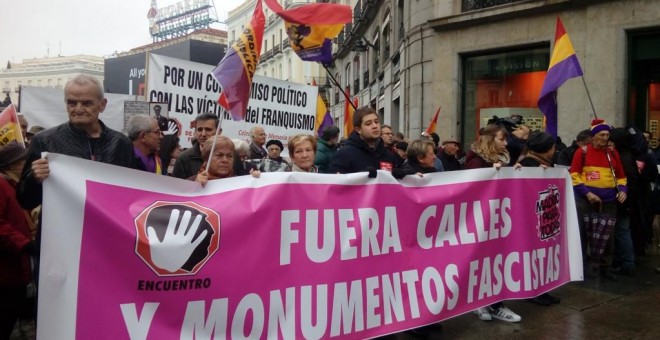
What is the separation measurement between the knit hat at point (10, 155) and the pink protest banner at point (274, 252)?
0.83 m

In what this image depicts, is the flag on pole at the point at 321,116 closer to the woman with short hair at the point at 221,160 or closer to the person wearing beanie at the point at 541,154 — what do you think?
the person wearing beanie at the point at 541,154

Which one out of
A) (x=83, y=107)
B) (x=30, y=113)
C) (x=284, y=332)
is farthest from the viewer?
(x=30, y=113)

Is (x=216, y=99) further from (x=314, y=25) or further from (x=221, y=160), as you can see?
(x=221, y=160)

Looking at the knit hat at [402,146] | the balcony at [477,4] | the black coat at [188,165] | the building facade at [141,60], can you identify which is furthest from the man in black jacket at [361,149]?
the building facade at [141,60]

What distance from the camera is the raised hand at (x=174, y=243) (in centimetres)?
292

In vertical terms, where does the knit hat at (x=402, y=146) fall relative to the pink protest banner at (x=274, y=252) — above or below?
above

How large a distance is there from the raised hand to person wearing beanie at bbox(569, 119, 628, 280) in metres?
4.77

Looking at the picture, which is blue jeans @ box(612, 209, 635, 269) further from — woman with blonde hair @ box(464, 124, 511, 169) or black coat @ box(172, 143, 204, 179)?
black coat @ box(172, 143, 204, 179)

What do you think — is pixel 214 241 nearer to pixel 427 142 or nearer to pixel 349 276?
pixel 349 276

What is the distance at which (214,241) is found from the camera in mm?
3113

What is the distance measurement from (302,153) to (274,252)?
1073 millimetres

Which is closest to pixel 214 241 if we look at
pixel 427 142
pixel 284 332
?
pixel 284 332

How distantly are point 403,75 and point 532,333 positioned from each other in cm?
1214

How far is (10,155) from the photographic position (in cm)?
341
